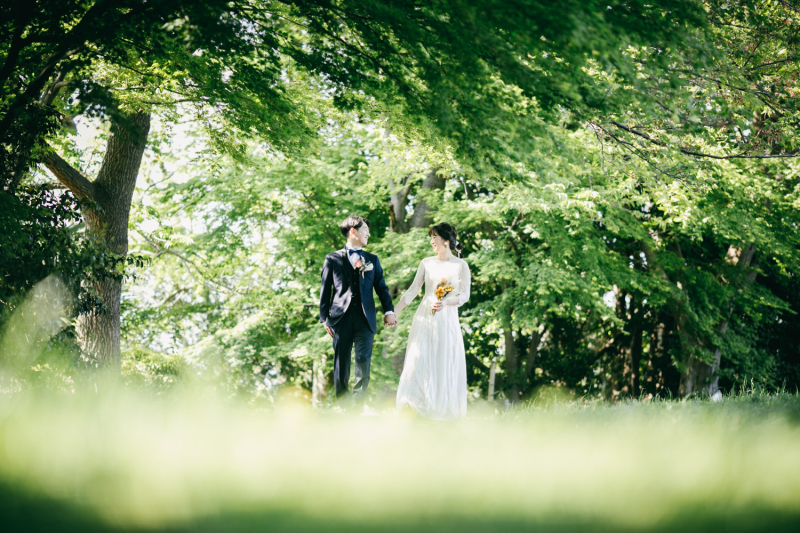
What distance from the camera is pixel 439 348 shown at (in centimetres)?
661

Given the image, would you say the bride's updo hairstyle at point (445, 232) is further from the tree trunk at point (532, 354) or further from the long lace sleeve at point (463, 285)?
the tree trunk at point (532, 354)

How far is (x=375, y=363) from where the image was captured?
13.7 m

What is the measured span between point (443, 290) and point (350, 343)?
45.8 inches

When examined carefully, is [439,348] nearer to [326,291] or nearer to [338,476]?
[326,291]

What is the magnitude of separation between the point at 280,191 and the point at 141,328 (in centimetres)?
693

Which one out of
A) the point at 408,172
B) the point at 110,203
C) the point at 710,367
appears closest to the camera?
the point at 110,203

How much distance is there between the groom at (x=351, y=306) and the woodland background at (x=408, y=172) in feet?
4.76

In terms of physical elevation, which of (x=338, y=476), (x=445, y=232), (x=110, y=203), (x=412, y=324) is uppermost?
(x=110, y=203)

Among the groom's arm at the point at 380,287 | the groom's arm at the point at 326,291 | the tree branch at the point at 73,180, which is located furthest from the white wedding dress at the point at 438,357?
the tree branch at the point at 73,180

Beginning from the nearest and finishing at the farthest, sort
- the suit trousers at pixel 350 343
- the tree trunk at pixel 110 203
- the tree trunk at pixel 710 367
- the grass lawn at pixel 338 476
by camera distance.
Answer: the grass lawn at pixel 338 476
the suit trousers at pixel 350 343
the tree trunk at pixel 110 203
the tree trunk at pixel 710 367

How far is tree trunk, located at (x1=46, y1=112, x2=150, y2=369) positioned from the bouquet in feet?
17.1

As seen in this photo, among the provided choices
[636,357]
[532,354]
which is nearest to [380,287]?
[532,354]

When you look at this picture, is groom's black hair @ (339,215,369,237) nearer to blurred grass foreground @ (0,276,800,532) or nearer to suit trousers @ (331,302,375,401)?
suit trousers @ (331,302,375,401)

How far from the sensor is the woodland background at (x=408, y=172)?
4.45 m
